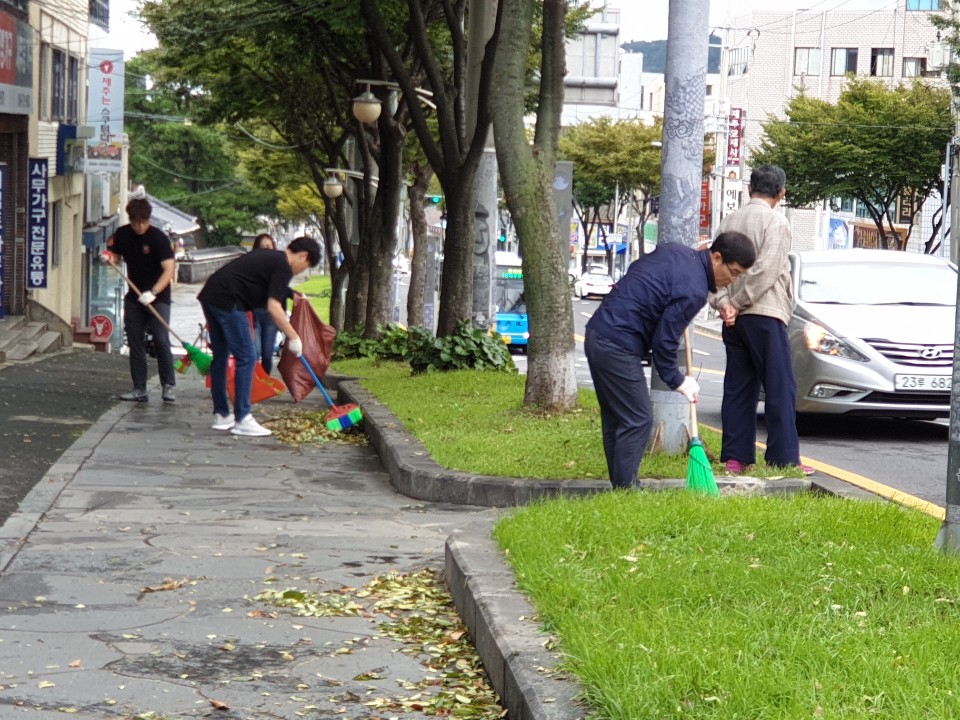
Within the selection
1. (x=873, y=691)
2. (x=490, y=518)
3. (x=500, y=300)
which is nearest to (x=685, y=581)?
(x=873, y=691)

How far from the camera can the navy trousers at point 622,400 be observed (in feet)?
22.9

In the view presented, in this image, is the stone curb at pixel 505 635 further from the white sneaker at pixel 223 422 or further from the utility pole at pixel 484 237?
the utility pole at pixel 484 237

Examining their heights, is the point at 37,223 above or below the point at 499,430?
above

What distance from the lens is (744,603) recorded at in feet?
15.3

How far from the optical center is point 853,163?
45.3m

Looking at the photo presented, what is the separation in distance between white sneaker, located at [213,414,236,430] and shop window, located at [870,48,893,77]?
5898cm

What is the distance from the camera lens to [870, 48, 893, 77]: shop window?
6581 centimetres

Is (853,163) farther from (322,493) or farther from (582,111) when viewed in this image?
(582,111)

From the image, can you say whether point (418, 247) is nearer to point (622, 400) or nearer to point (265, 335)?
point (265, 335)

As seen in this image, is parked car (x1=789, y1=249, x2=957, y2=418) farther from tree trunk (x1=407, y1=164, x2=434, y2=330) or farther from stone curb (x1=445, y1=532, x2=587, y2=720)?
tree trunk (x1=407, y1=164, x2=434, y2=330)

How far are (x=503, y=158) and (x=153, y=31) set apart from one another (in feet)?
51.6

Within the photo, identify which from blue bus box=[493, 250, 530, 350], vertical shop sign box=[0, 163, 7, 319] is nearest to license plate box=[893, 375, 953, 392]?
vertical shop sign box=[0, 163, 7, 319]

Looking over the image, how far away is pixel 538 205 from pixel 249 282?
2.19m

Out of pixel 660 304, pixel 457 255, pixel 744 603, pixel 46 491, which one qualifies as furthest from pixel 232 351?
pixel 744 603
